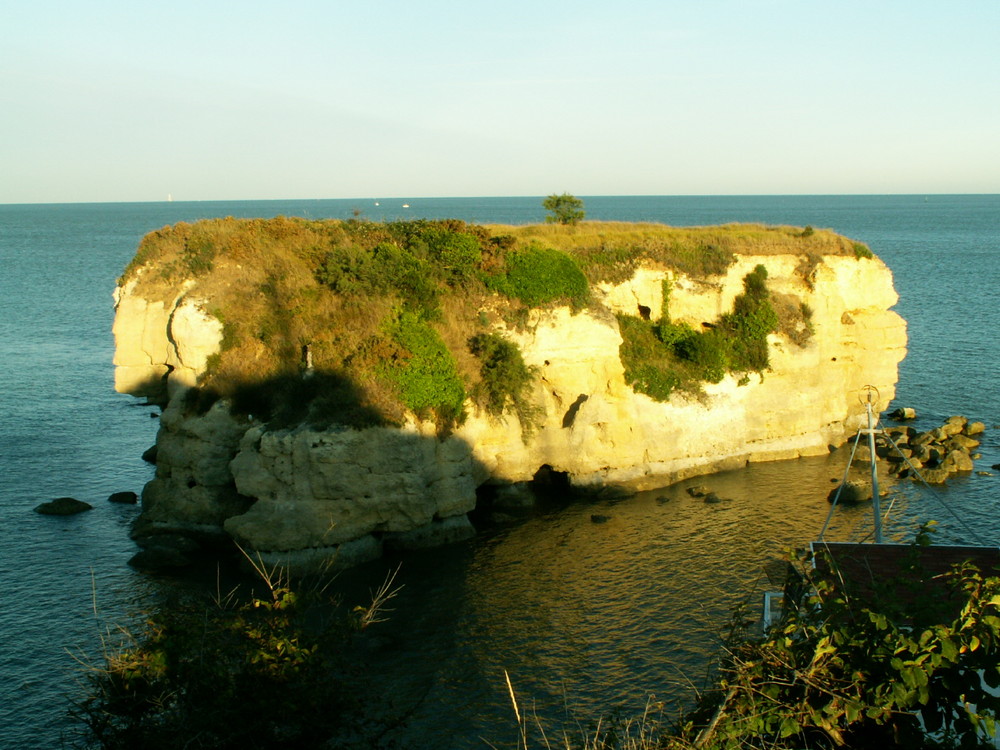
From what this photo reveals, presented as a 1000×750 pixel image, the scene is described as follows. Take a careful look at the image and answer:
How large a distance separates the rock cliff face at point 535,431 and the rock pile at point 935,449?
2.28 metres

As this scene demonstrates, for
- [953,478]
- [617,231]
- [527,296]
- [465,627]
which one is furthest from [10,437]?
[953,478]

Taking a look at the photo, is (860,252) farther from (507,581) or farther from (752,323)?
(507,581)

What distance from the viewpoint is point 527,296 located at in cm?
3419

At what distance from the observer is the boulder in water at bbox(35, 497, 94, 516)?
30.7 meters

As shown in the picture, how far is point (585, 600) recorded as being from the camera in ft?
79.7

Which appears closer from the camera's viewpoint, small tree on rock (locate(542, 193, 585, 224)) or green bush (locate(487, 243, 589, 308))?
green bush (locate(487, 243, 589, 308))

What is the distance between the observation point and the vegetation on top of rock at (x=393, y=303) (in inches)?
1156

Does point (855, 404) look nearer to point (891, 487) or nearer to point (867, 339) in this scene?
point (867, 339)

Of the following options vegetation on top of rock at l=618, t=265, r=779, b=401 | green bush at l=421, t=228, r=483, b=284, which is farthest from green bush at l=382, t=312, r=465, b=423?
vegetation on top of rock at l=618, t=265, r=779, b=401

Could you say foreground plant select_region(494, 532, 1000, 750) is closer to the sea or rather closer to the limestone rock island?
the sea

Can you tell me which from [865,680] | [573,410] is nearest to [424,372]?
[573,410]

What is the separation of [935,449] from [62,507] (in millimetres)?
35356

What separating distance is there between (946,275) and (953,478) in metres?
68.1

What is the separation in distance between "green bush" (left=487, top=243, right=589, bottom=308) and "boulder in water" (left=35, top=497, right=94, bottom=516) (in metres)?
17.9
